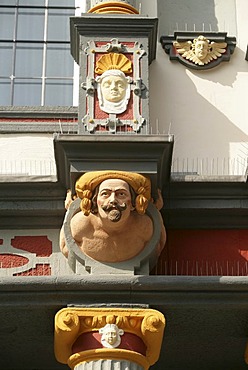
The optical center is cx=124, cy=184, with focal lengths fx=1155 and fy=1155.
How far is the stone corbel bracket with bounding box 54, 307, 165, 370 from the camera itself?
37.4 feet

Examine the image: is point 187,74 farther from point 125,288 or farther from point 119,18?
point 125,288

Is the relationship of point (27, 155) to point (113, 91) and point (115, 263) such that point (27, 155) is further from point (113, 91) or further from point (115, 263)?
point (115, 263)

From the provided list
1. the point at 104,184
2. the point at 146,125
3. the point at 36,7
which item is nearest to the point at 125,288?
the point at 104,184

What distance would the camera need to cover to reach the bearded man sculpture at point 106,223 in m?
11.7

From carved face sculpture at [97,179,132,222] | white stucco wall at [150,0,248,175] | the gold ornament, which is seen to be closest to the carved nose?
carved face sculpture at [97,179,132,222]

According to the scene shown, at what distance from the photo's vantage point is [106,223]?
11.6 meters

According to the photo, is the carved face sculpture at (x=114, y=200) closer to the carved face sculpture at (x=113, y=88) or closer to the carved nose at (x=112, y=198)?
the carved nose at (x=112, y=198)

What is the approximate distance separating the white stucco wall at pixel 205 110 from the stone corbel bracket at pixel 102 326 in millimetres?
2151

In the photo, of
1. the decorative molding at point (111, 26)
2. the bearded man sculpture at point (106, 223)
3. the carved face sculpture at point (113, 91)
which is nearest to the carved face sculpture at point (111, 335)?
the bearded man sculpture at point (106, 223)

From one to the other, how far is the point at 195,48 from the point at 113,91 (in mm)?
1600

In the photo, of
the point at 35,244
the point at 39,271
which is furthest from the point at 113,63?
the point at 39,271

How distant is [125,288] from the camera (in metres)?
11.5

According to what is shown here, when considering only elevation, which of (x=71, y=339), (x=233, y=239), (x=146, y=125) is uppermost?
(x=146, y=125)

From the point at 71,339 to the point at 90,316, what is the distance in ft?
0.98
